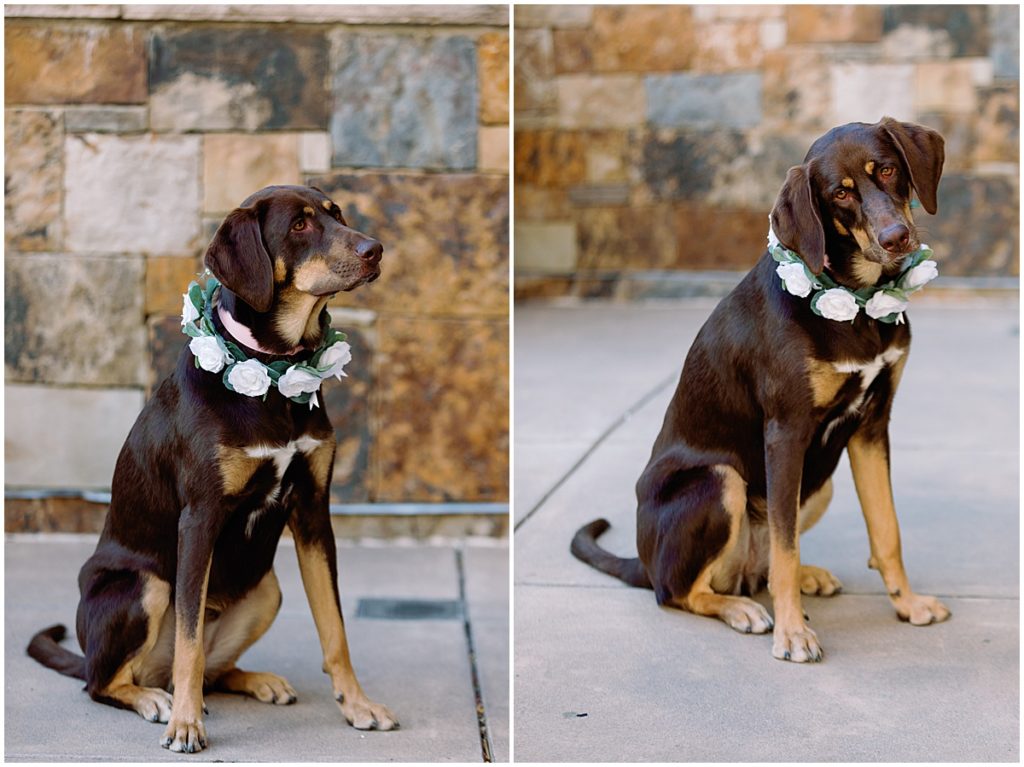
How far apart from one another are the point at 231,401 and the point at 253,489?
0.74 feet

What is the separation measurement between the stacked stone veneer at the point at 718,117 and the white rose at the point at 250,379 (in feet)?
20.5

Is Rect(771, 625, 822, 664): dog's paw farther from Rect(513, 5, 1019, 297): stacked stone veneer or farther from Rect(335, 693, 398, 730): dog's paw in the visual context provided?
Rect(513, 5, 1019, 297): stacked stone veneer

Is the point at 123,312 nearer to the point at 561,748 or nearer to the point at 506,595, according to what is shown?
the point at 506,595

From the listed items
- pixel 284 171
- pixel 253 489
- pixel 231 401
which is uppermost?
pixel 284 171

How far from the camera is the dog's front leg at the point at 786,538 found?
329 centimetres

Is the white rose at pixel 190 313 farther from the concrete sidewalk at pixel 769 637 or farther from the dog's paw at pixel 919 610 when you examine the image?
the dog's paw at pixel 919 610

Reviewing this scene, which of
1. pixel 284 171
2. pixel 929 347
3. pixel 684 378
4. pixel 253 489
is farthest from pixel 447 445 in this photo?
pixel 929 347

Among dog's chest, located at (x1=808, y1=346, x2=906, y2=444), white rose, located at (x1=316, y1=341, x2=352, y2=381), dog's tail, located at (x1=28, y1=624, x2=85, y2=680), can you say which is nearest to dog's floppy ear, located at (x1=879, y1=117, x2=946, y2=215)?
dog's chest, located at (x1=808, y1=346, x2=906, y2=444)

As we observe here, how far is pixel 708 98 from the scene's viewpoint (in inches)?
364

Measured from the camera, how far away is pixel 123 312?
511 centimetres

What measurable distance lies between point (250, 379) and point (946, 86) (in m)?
7.51

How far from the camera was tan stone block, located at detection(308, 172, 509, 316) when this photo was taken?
512cm

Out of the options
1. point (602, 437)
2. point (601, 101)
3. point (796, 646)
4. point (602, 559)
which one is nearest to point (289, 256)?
point (602, 559)

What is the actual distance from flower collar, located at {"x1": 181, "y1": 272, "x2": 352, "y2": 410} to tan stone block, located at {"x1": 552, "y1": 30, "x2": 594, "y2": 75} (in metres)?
6.46
